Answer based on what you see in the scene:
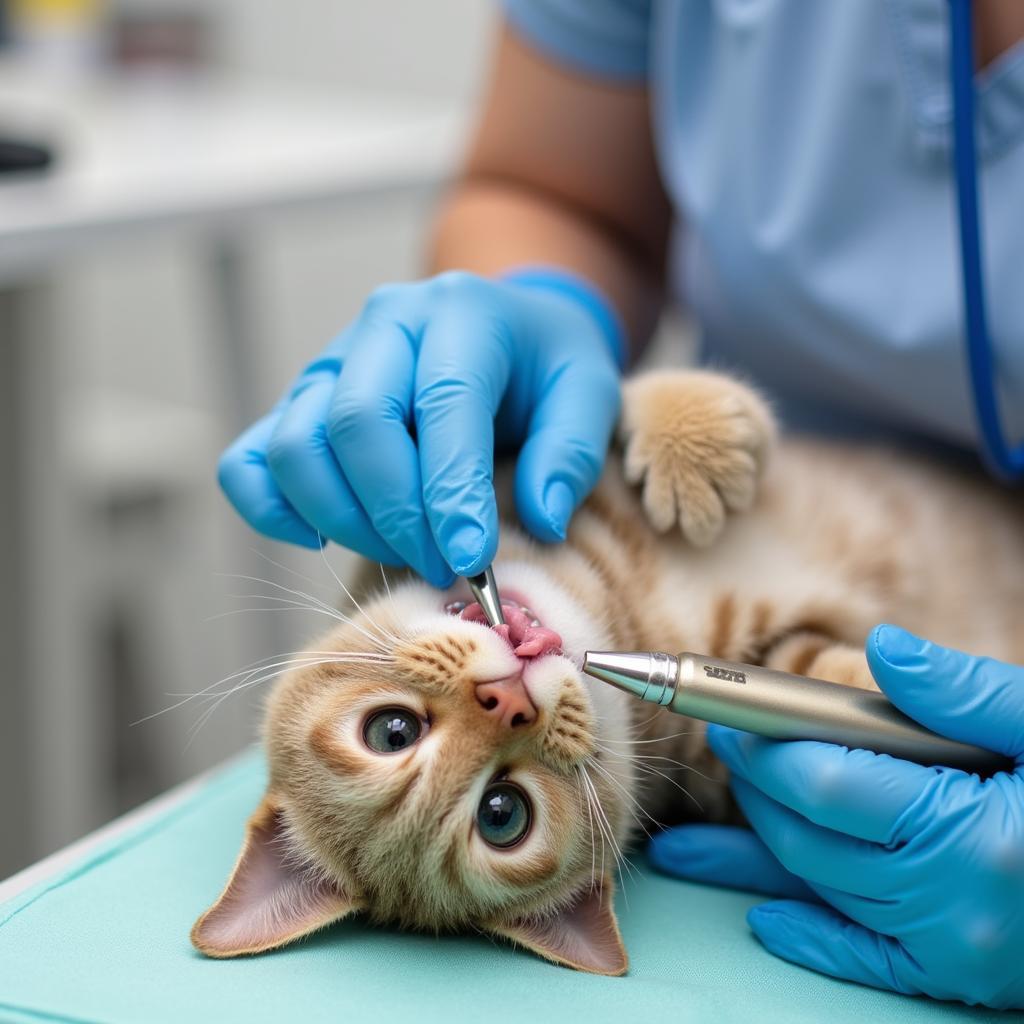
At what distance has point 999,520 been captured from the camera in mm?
1235

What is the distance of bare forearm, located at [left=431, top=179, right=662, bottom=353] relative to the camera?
1402mm

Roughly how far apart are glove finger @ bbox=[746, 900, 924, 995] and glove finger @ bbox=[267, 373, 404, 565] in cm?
41

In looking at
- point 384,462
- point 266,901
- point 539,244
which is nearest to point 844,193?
point 539,244

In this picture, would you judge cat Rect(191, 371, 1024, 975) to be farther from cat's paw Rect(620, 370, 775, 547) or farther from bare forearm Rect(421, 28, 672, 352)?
bare forearm Rect(421, 28, 672, 352)

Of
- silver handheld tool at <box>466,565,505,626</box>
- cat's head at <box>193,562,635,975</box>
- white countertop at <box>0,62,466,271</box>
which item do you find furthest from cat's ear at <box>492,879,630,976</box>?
white countertop at <box>0,62,466,271</box>

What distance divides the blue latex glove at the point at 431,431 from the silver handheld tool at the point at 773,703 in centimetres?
15

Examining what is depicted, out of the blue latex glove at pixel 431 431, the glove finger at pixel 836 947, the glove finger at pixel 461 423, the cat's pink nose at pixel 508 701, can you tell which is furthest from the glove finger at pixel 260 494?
the glove finger at pixel 836 947

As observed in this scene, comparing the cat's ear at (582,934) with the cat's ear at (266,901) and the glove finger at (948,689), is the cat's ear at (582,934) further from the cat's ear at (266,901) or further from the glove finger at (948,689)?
the glove finger at (948,689)

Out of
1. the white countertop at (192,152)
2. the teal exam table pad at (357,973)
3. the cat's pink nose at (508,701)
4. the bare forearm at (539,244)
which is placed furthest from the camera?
the white countertop at (192,152)

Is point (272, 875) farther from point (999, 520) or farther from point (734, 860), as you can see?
point (999, 520)

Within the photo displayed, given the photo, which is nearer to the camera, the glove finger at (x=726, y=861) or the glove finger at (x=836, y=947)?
the glove finger at (x=836, y=947)

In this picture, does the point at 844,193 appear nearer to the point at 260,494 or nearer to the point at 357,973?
the point at 260,494

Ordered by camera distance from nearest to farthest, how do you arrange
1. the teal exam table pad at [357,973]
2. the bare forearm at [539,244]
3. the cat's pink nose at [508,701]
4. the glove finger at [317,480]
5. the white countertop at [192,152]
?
the teal exam table pad at [357,973], the cat's pink nose at [508,701], the glove finger at [317,480], the bare forearm at [539,244], the white countertop at [192,152]

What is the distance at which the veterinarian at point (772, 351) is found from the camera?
31.4 inches
